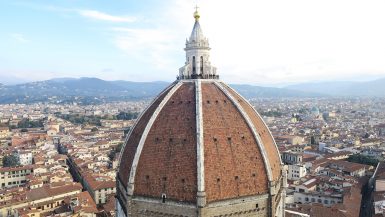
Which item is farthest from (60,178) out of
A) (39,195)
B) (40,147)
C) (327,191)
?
(327,191)

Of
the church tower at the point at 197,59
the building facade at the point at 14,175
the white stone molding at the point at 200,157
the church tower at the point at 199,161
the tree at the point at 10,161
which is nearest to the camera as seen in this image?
the white stone molding at the point at 200,157

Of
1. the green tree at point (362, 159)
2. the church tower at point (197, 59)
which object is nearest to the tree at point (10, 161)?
the green tree at point (362, 159)

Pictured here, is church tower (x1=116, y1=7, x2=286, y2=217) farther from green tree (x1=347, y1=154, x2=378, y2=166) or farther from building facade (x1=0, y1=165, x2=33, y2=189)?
green tree (x1=347, y1=154, x2=378, y2=166)

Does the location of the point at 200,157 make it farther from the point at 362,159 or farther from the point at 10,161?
the point at 10,161

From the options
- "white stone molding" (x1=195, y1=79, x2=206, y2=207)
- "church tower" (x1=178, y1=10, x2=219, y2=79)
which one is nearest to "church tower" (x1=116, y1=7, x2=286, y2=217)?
"white stone molding" (x1=195, y1=79, x2=206, y2=207)

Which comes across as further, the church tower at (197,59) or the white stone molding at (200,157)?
the church tower at (197,59)

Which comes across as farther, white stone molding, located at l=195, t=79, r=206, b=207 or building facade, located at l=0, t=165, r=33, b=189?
building facade, located at l=0, t=165, r=33, b=189

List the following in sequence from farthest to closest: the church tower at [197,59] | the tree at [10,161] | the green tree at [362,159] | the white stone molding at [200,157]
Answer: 1. the tree at [10,161]
2. the green tree at [362,159]
3. the church tower at [197,59]
4. the white stone molding at [200,157]

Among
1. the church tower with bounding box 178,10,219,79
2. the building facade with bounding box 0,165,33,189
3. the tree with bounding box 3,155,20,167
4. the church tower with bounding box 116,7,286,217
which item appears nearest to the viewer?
the church tower with bounding box 116,7,286,217

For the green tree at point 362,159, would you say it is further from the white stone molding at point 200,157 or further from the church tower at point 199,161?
the white stone molding at point 200,157
